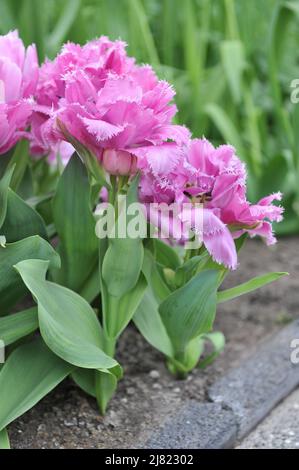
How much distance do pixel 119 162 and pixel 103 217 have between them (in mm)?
122

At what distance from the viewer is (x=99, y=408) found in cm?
142

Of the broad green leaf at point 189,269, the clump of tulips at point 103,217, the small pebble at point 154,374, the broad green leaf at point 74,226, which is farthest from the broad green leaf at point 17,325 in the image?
the small pebble at point 154,374

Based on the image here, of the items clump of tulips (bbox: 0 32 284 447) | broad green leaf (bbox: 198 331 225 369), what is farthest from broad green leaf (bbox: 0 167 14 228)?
broad green leaf (bbox: 198 331 225 369)

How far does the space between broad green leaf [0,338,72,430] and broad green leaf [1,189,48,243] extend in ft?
0.58

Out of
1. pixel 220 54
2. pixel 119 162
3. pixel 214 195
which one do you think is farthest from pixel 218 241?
pixel 220 54

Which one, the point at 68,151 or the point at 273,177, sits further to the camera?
the point at 273,177

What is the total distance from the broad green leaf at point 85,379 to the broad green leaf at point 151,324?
115mm

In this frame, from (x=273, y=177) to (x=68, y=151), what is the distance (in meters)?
0.94

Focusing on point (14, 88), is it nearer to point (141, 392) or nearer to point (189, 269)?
point (189, 269)

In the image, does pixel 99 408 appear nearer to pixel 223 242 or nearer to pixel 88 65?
pixel 223 242

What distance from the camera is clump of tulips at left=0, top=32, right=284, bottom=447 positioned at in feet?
3.85

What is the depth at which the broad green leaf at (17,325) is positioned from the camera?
49.3 inches

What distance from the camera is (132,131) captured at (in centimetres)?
→ 116
